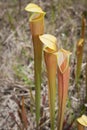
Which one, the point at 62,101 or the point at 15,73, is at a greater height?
the point at 62,101

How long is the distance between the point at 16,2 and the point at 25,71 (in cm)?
59

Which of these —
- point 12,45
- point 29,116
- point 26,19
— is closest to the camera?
point 29,116

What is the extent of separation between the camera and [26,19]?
2000 millimetres

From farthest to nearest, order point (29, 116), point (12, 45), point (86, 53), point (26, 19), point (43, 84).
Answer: point (26, 19)
point (12, 45)
point (86, 53)
point (43, 84)
point (29, 116)

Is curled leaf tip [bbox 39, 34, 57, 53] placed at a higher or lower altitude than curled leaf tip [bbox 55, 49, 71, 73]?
higher

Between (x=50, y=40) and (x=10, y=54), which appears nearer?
(x=50, y=40)

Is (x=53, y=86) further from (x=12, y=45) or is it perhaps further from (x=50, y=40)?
(x=12, y=45)

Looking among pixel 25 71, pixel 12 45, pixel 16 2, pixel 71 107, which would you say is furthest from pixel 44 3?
pixel 71 107

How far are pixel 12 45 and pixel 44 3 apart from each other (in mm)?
436

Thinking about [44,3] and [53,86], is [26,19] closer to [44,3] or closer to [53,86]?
[44,3]

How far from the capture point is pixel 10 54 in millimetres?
1790

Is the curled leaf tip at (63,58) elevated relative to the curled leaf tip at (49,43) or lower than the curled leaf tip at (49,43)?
lower

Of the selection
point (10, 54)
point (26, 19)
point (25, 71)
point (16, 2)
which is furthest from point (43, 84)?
point (16, 2)

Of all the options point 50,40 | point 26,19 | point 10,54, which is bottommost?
point 10,54
